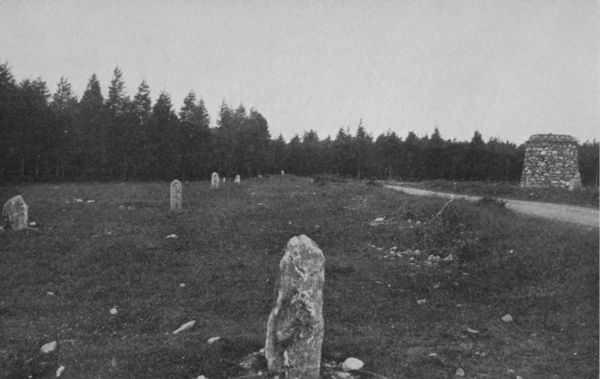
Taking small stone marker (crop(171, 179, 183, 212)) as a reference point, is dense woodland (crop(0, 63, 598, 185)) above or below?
above

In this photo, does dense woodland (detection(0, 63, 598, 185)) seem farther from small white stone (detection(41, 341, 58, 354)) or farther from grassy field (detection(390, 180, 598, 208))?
small white stone (detection(41, 341, 58, 354))

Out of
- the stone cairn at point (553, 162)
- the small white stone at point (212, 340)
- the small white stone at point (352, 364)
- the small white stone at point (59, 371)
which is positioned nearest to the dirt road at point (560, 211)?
the stone cairn at point (553, 162)

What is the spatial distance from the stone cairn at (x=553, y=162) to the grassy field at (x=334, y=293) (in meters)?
9.54

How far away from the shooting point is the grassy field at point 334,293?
7.55 meters

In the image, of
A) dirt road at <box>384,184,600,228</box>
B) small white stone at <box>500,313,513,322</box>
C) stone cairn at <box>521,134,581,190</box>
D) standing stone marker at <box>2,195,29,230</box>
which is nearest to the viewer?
small white stone at <box>500,313,513,322</box>

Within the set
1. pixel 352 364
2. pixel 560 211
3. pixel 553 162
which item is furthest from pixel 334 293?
pixel 553 162

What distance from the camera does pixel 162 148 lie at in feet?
181

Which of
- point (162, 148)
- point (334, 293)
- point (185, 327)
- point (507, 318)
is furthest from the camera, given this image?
point (162, 148)

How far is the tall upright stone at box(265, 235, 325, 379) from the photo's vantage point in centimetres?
676

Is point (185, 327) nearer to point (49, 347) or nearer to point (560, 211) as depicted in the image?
point (49, 347)

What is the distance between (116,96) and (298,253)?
58.7 metres

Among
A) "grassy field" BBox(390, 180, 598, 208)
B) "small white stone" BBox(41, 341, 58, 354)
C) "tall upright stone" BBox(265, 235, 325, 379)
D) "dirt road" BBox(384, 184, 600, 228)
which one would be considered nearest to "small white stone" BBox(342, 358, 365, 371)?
"tall upright stone" BBox(265, 235, 325, 379)

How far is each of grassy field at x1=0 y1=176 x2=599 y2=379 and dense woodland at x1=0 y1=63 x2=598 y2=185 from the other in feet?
104

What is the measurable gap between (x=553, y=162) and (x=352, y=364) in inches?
895
